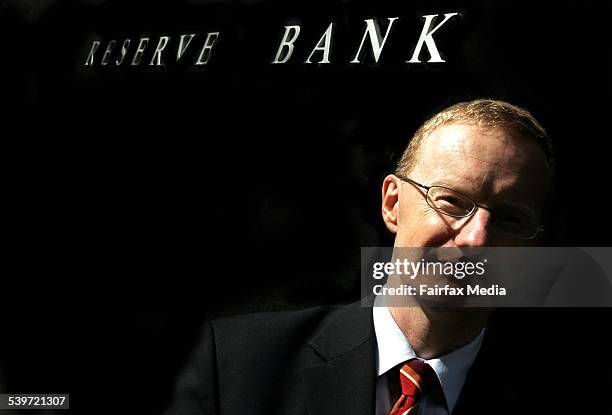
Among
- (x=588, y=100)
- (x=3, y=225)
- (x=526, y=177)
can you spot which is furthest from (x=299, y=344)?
(x=3, y=225)

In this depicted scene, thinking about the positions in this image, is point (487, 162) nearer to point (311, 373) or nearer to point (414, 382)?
point (414, 382)

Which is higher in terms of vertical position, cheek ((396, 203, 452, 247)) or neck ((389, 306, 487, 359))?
cheek ((396, 203, 452, 247))

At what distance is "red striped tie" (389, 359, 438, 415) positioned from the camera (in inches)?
91.9

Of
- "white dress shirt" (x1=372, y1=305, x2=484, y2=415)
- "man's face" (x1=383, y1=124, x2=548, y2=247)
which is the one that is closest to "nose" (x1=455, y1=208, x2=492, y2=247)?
"man's face" (x1=383, y1=124, x2=548, y2=247)

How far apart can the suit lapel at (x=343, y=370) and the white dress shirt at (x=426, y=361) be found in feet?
0.12

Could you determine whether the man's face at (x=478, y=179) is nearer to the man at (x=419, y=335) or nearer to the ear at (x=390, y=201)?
the man at (x=419, y=335)

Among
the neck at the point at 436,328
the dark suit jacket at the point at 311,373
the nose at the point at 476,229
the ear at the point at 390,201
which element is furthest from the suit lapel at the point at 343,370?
the nose at the point at 476,229

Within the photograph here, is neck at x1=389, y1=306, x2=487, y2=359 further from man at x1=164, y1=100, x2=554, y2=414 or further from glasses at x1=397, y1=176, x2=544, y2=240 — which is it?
glasses at x1=397, y1=176, x2=544, y2=240

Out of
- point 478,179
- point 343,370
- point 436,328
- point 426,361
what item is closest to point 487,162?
point 478,179

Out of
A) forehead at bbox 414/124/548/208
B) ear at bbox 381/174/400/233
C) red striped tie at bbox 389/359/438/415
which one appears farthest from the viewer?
ear at bbox 381/174/400/233

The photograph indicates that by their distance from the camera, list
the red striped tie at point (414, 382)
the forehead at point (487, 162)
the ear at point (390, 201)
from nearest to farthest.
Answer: the forehead at point (487, 162) → the red striped tie at point (414, 382) → the ear at point (390, 201)

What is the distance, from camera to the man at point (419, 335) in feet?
7.37

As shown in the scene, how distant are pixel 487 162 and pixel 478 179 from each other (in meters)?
0.06

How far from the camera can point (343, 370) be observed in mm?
2418
